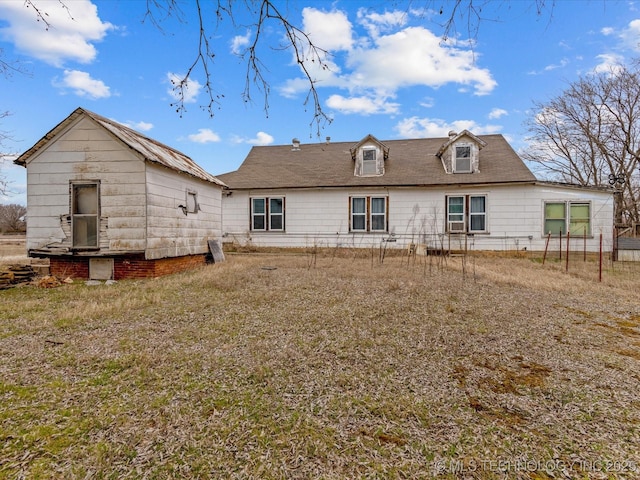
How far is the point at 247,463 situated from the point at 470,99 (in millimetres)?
12112

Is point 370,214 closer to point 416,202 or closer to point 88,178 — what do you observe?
point 416,202

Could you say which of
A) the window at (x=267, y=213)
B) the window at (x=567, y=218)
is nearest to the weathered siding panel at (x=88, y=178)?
the window at (x=267, y=213)

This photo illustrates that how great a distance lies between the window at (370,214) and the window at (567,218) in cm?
665

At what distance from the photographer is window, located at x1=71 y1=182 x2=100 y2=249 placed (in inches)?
321

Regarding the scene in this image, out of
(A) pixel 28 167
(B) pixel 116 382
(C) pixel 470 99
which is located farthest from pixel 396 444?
(C) pixel 470 99

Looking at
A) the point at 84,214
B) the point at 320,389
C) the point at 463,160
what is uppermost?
the point at 463,160

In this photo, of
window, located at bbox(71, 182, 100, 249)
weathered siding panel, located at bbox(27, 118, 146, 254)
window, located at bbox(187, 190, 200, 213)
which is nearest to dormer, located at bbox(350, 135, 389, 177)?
window, located at bbox(187, 190, 200, 213)

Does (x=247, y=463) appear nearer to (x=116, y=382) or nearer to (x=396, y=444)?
(x=396, y=444)

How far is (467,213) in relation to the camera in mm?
13938

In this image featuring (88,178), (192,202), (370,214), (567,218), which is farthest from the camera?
(370,214)

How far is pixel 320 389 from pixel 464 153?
14.3m

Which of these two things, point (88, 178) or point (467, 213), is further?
point (467, 213)

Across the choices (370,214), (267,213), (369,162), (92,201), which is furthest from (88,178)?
(369,162)

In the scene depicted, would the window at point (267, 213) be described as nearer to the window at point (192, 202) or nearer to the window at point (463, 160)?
the window at point (192, 202)
